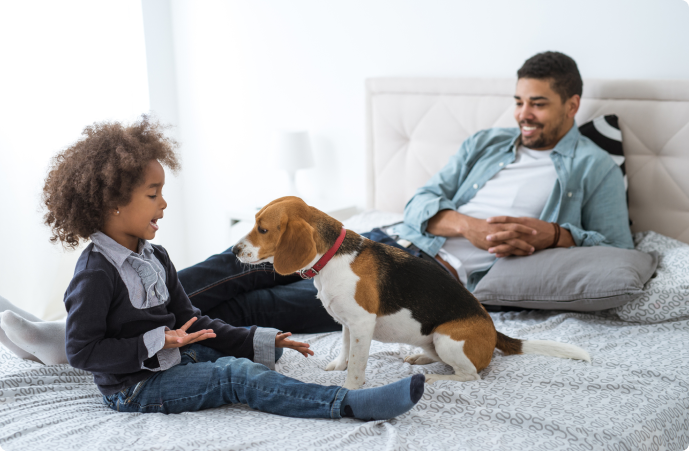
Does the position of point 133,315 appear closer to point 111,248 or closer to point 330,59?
point 111,248

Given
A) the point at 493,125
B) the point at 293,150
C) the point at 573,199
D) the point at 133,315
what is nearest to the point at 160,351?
the point at 133,315

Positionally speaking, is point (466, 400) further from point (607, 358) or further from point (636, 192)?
point (636, 192)

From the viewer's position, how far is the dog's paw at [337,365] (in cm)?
168

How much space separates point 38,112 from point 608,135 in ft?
10.2

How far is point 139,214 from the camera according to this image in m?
1.49

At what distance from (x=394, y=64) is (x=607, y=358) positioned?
82.8 inches

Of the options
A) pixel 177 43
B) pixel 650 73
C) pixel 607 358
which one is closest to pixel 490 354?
pixel 607 358

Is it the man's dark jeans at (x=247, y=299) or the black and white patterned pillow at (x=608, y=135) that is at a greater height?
the black and white patterned pillow at (x=608, y=135)

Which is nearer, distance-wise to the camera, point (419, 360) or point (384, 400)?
point (384, 400)

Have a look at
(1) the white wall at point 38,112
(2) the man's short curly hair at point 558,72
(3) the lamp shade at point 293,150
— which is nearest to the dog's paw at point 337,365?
(2) the man's short curly hair at point 558,72

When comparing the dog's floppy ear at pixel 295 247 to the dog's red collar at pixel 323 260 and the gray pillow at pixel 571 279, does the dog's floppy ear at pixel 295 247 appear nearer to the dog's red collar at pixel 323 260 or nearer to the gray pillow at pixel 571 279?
the dog's red collar at pixel 323 260

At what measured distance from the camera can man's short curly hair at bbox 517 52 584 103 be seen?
7.75ft

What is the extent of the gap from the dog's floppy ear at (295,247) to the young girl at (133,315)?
264 millimetres

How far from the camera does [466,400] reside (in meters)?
1.45
